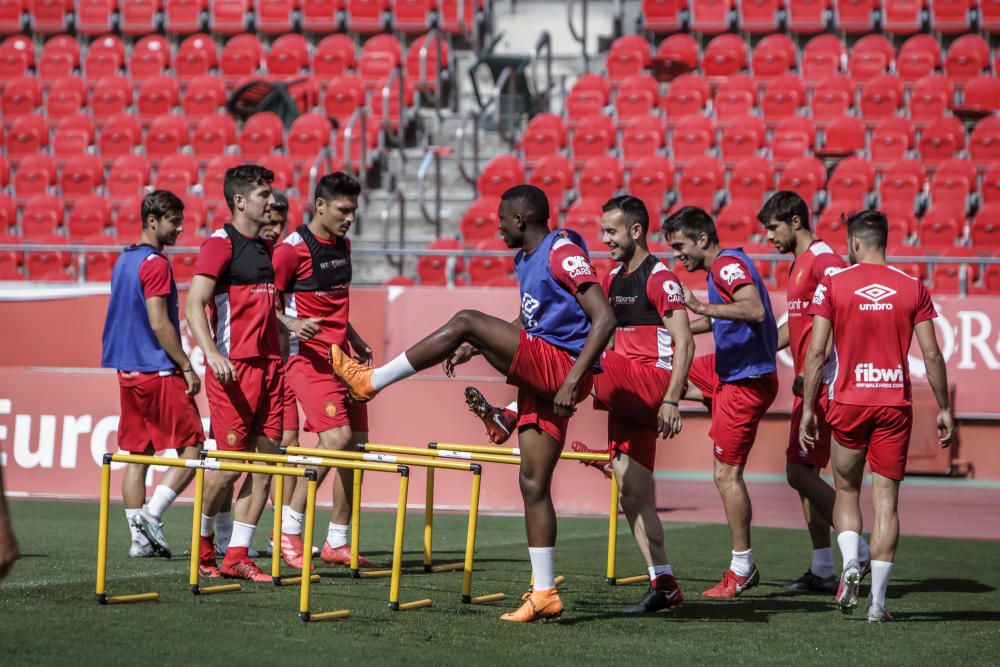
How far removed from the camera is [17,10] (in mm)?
23812

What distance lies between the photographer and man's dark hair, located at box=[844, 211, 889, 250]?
7.28m

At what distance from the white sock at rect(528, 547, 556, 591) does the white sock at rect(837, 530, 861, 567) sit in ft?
5.42

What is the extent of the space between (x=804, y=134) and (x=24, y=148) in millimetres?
12236

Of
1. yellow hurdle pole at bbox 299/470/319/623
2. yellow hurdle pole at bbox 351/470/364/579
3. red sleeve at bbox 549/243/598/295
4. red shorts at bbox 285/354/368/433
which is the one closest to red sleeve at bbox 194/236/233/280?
red shorts at bbox 285/354/368/433

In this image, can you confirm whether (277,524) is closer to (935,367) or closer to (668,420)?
(668,420)

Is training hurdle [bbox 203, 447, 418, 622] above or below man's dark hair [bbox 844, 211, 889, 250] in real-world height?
below

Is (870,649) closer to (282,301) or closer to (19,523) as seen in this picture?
(282,301)

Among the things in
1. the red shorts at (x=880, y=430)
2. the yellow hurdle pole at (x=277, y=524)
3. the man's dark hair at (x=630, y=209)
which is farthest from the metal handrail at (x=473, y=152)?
the red shorts at (x=880, y=430)

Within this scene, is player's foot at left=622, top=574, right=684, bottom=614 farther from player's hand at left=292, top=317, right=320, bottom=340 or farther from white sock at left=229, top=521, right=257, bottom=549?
player's hand at left=292, top=317, right=320, bottom=340

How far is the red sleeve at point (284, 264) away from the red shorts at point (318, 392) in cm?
50

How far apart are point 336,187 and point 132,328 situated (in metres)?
1.80

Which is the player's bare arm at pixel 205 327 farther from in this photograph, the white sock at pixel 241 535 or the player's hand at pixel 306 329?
the white sock at pixel 241 535

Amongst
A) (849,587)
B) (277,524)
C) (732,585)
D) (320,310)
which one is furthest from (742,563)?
(320,310)

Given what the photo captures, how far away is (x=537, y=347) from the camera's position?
21.9 feet
